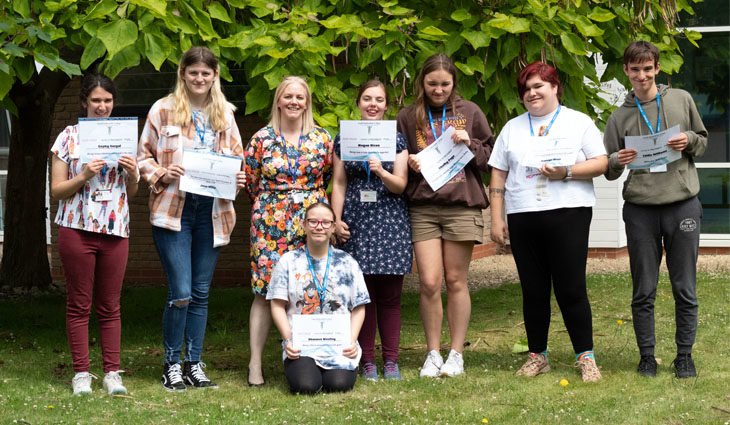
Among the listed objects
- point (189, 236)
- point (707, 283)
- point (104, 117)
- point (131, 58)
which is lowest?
point (707, 283)

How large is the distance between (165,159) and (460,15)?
240cm

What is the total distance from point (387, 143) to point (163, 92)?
22.0ft

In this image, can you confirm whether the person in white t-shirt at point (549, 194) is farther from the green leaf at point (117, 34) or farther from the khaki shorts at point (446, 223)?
the green leaf at point (117, 34)

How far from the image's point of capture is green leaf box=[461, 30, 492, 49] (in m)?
5.81

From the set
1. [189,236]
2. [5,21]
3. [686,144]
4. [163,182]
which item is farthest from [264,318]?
[686,144]

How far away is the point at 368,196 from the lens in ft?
17.5

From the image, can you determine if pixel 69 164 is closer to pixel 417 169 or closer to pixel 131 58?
pixel 131 58

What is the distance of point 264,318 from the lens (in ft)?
17.8

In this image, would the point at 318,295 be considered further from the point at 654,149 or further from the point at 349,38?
the point at 654,149

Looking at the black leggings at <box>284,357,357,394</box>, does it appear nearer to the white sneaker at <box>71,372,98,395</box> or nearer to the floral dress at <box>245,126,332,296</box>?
the floral dress at <box>245,126,332,296</box>

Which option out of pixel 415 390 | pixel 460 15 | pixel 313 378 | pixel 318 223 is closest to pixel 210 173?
pixel 318 223

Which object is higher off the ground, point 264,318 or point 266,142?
point 266,142

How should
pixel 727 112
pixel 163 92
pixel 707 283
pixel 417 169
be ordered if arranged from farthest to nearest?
pixel 727 112
pixel 163 92
pixel 707 283
pixel 417 169

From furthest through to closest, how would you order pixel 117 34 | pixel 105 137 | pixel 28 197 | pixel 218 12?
1. pixel 28 197
2. pixel 218 12
3. pixel 117 34
4. pixel 105 137
